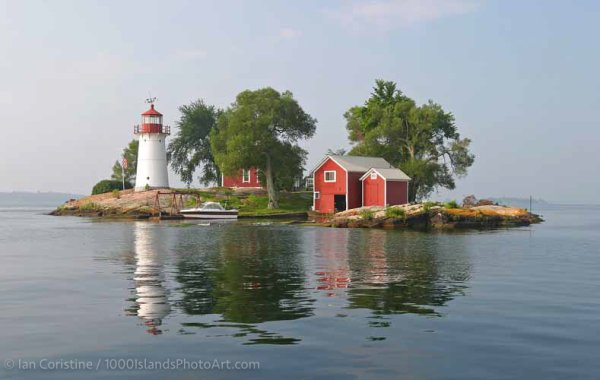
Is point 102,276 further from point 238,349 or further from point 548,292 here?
point 548,292

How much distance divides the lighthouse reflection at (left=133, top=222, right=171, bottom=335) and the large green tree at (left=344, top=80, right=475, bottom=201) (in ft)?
181

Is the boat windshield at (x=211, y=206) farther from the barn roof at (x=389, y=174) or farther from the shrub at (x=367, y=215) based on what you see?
the shrub at (x=367, y=215)

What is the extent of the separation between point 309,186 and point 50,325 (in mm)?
81647

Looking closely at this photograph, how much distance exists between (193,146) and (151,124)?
73.2ft

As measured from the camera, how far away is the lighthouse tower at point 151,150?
89.7 metres

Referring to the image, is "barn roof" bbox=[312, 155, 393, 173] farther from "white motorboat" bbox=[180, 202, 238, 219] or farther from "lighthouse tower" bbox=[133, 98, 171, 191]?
"lighthouse tower" bbox=[133, 98, 171, 191]

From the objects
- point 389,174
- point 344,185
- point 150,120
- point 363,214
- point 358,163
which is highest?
point 150,120

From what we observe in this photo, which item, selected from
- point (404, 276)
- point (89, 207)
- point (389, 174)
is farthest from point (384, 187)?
point (404, 276)

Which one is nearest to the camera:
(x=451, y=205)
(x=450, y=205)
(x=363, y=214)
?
(x=363, y=214)

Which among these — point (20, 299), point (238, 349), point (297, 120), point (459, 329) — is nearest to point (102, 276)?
point (20, 299)

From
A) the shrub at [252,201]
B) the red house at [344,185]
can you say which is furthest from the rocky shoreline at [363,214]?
the shrub at [252,201]

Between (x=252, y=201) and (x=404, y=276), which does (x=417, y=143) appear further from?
(x=404, y=276)

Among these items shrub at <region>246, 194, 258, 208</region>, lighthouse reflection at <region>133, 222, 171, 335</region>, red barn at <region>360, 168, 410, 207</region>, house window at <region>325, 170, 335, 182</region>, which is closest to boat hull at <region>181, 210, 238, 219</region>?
shrub at <region>246, 194, 258, 208</region>

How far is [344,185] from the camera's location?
253 feet
